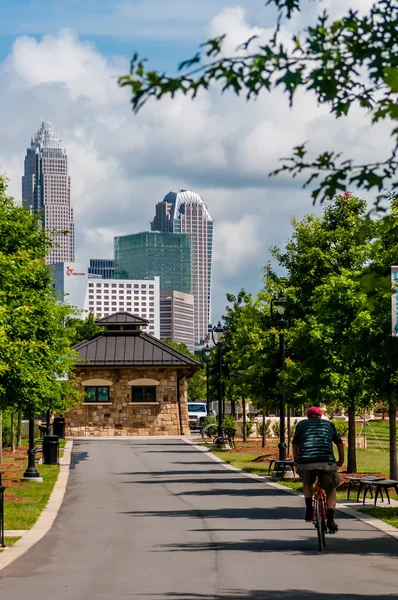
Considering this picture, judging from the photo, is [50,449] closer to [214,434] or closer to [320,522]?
[214,434]

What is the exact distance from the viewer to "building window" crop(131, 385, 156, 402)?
65.2m

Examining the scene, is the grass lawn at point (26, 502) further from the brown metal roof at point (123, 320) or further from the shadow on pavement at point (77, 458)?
Result: the brown metal roof at point (123, 320)

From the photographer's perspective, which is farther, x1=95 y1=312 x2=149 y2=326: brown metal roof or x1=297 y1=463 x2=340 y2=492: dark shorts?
x1=95 y1=312 x2=149 y2=326: brown metal roof

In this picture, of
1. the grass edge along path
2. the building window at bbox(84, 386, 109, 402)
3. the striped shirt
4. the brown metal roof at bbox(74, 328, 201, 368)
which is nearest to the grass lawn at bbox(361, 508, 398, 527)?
the grass edge along path

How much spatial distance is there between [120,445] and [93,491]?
2622cm

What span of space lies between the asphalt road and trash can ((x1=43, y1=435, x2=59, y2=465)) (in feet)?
32.1

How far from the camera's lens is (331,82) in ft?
23.2

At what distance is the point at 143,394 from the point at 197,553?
50.9 metres

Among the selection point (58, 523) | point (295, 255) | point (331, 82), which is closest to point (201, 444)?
point (295, 255)

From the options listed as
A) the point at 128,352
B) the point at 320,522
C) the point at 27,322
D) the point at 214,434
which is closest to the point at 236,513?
the point at 320,522

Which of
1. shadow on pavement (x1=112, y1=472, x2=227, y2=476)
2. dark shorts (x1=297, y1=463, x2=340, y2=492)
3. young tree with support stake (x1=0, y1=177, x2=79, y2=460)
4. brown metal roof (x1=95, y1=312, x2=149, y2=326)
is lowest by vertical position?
shadow on pavement (x1=112, y1=472, x2=227, y2=476)

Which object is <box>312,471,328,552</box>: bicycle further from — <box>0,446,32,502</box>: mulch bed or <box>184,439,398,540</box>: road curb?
<box>0,446,32,502</box>: mulch bed

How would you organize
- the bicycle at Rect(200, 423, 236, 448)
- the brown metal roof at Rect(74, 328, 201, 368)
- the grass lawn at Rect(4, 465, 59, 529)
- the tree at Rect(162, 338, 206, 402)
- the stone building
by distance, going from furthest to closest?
the tree at Rect(162, 338, 206, 402) → the stone building → the brown metal roof at Rect(74, 328, 201, 368) → the bicycle at Rect(200, 423, 236, 448) → the grass lawn at Rect(4, 465, 59, 529)

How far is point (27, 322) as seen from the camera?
2483 centimetres
